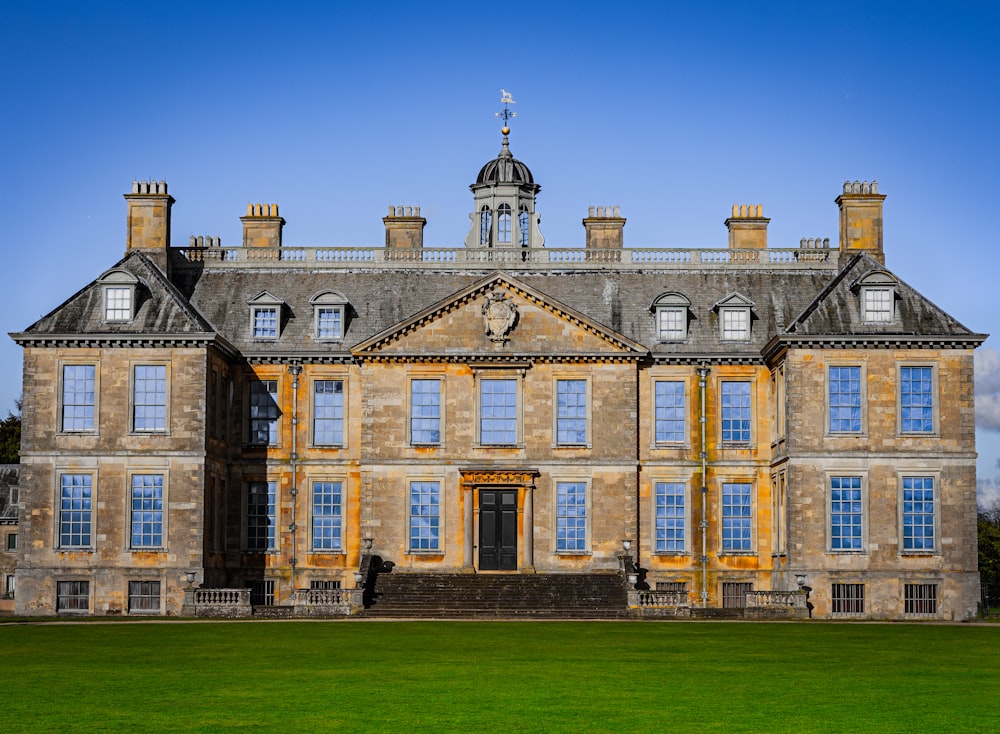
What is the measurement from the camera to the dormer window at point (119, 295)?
4356 centimetres

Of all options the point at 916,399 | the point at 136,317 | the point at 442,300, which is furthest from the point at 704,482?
the point at 136,317

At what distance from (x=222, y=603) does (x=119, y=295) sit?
9.80m

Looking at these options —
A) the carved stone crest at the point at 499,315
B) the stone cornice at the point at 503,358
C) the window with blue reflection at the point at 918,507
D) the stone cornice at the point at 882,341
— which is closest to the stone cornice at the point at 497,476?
the stone cornice at the point at 503,358

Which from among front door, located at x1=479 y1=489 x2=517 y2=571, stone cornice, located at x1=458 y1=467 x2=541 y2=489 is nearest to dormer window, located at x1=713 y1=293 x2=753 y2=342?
stone cornice, located at x1=458 y1=467 x2=541 y2=489

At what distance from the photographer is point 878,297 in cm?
4319

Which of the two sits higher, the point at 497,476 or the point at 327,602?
the point at 497,476

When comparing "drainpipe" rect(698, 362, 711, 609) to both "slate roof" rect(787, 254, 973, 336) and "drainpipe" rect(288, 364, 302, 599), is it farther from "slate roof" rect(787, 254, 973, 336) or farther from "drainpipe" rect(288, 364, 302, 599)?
"drainpipe" rect(288, 364, 302, 599)

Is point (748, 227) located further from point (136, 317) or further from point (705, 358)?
point (136, 317)

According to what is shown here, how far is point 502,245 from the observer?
48.7 meters

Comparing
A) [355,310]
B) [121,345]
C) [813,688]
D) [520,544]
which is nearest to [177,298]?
[121,345]

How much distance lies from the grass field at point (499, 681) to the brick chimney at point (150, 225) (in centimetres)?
1869

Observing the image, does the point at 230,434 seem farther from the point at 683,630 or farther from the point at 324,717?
the point at 324,717

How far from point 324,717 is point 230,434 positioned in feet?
98.4

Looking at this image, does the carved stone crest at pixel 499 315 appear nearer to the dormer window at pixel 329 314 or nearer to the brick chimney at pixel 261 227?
the dormer window at pixel 329 314
